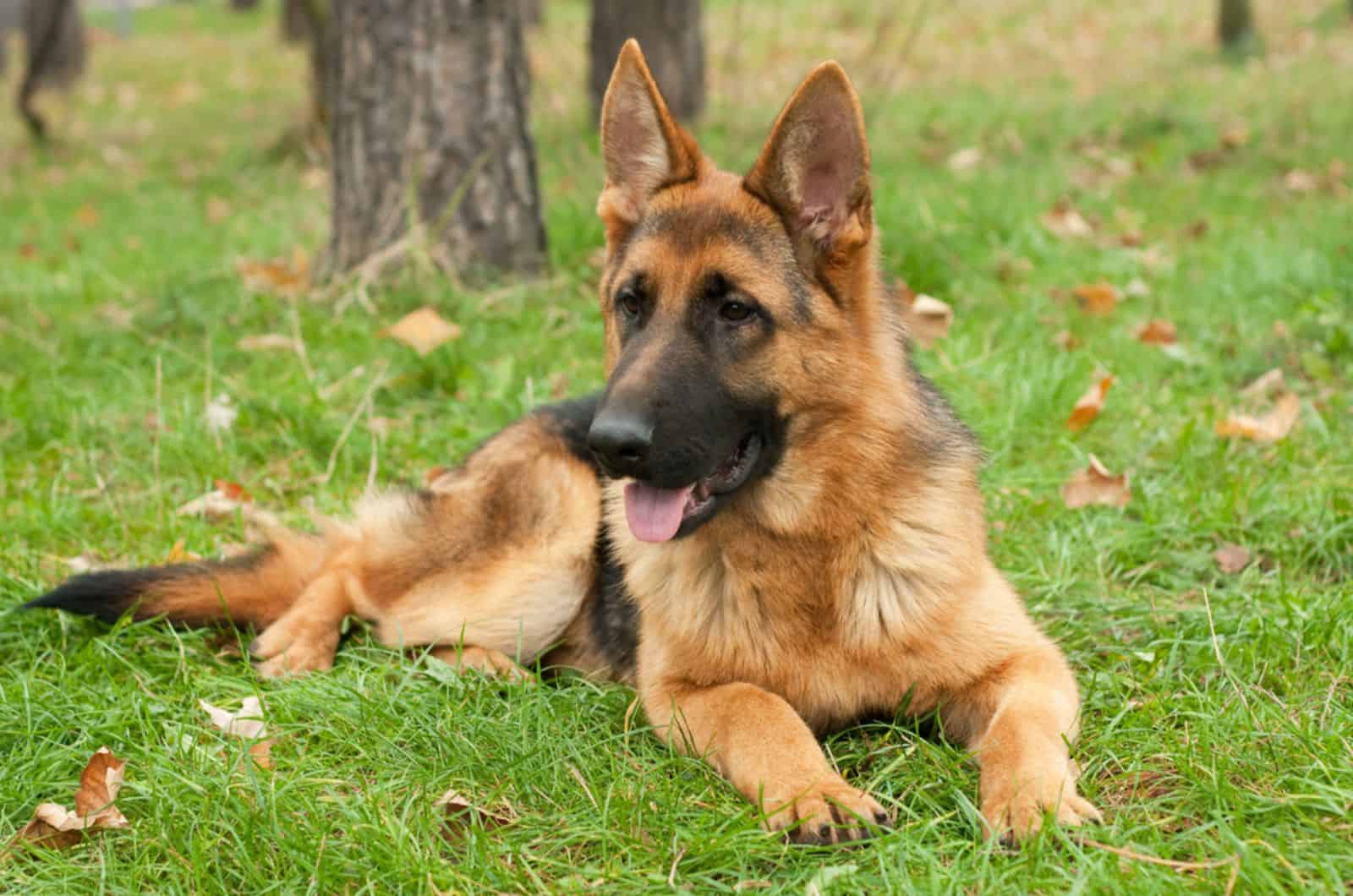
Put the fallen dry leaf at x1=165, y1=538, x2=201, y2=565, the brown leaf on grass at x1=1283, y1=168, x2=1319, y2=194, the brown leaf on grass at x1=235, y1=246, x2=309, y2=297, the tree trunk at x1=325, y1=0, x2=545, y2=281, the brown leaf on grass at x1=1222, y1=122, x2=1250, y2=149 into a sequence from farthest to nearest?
1. the brown leaf on grass at x1=1222, y1=122, x2=1250, y2=149
2. the brown leaf on grass at x1=1283, y1=168, x2=1319, y2=194
3. the brown leaf on grass at x1=235, y1=246, x2=309, y2=297
4. the tree trunk at x1=325, y1=0, x2=545, y2=281
5. the fallen dry leaf at x1=165, y1=538, x2=201, y2=565

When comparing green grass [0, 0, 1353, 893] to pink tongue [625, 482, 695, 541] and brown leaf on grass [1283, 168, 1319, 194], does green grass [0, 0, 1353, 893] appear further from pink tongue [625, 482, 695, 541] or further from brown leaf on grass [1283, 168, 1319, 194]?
pink tongue [625, 482, 695, 541]

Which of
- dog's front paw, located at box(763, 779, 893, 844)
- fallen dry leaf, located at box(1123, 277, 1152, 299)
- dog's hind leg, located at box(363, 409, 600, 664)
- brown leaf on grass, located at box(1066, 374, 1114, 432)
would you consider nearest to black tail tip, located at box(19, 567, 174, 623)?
dog's hind leg, located at box(363, 409, 600, 664)

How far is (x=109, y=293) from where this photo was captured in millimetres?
7703

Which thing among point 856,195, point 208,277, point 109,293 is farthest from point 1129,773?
point 109,293

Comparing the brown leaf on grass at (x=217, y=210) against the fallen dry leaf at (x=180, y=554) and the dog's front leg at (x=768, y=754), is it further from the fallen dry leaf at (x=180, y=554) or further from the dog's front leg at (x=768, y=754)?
the dog's front leg at (x=768, y=754)

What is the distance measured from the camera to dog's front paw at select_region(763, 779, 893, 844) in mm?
2680

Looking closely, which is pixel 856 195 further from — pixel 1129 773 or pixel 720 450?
pixel 1129 773

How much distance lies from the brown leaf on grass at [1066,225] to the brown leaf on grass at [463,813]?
225 inches

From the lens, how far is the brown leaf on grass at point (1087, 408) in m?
5.10

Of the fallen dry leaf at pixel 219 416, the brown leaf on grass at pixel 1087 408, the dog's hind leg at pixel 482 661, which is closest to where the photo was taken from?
the dog's hind leg at pixel 482 661

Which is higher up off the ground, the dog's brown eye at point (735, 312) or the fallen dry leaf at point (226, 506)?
the dog's brown eye at point (735, 312)

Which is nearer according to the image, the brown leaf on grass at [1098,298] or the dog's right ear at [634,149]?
the dog's right ear at [634,149]

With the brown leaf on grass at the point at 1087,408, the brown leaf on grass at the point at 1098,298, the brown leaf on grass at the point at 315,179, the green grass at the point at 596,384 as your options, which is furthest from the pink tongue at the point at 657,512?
the brown leaf on grass at the point at 315,179

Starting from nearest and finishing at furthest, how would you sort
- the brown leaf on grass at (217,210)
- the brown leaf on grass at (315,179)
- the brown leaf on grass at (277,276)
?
1. the brown leaf on grass at (277,276)
2. the brown leaf on grass at (217,210)
3. the brown leaf on grass at (315,179)
